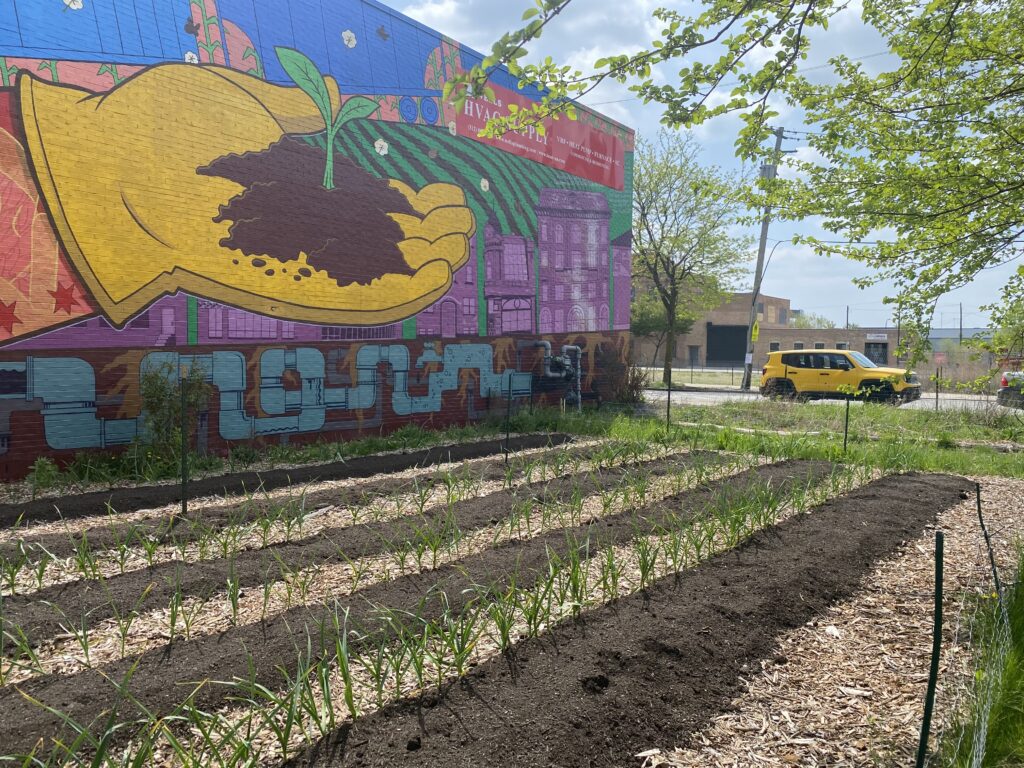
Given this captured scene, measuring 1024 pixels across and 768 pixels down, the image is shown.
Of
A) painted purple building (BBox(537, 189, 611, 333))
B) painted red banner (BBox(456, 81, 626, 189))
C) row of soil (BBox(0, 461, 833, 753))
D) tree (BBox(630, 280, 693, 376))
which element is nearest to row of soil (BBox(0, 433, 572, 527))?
row of soil (BBox(0, 461, 833, 753))

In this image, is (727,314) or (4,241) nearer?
(4,241)

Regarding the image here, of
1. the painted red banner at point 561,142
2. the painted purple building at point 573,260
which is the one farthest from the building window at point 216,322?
the painted purple building at point 573,260

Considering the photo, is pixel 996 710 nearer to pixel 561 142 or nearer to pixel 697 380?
pixel 561 142

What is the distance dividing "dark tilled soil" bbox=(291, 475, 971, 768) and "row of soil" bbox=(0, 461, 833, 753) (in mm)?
478

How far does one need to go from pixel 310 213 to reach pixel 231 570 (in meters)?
8.00

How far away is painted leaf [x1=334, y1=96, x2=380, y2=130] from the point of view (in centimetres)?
1133

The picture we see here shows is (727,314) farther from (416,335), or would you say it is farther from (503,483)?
(503,483)

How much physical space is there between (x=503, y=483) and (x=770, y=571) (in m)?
3.57

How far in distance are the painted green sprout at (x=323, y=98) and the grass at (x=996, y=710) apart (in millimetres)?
10424

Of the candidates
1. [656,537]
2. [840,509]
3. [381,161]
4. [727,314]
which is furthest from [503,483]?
[727,314]

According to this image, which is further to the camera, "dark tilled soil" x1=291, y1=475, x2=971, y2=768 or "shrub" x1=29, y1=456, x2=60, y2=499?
"shrub" x1=29, y1=456, x2=60, y2=499

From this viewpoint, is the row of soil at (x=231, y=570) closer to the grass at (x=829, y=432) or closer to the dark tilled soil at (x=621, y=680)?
the dark tilled soil at (x=621, y=680)

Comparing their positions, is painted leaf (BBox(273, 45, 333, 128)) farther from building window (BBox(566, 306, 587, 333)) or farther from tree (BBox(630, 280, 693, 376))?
tree (BBox(630, 280, 693, 376))

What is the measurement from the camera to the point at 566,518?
6191mm
